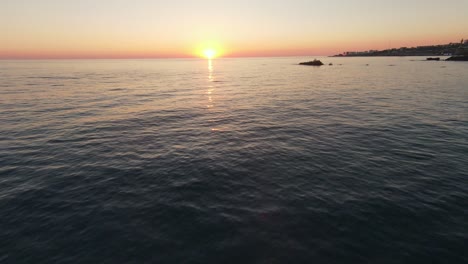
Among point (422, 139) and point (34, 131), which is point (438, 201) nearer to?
point (422, 139)

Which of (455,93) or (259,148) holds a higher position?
(455,93)

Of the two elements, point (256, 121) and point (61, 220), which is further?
point (256, 121)

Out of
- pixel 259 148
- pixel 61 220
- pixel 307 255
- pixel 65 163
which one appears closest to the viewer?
pixel 307 255

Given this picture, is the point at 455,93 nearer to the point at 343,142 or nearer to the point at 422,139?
the point at 422,139

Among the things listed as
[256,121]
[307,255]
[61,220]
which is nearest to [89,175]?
[61,220]

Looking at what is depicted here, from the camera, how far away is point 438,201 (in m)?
14.2

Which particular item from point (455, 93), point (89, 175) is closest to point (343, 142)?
point (89, 175)

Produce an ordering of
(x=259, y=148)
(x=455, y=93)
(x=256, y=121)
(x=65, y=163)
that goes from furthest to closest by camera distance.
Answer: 1. (x=455, y=93)
2. (x=256, y=121)
3. (x=259, y=148)
4. (x=65, y=163)

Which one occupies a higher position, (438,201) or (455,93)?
(455,93)

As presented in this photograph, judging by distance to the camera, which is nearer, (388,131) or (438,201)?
(438,201)

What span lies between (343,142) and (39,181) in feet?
87.1

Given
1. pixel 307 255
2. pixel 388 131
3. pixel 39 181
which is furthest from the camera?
pixel 388 131

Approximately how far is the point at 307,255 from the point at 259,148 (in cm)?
1336

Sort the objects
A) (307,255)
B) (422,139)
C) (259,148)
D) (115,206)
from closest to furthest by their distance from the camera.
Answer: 1. (307,255)
2. (115,206)
3. (259,148)
4. (422,139)
